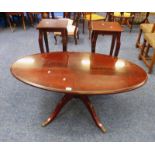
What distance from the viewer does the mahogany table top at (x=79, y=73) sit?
4.29 feet

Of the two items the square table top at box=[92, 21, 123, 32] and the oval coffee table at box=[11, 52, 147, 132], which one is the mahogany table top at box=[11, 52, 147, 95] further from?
the square table top at box=[92, 21, 123, 32]

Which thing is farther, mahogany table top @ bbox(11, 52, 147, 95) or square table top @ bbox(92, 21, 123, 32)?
square table top @ bbox(92, 21, 123, 32)

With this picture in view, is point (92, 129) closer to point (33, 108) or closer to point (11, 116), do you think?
point (33, 108)

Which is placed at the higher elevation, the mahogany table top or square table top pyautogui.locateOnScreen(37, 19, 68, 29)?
square table top pyautogui.locateOnScreen(37, 19, 68, 29)

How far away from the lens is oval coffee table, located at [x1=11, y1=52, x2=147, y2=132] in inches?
51.4

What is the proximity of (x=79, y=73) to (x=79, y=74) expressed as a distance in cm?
2

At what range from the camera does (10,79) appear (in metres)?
2.30

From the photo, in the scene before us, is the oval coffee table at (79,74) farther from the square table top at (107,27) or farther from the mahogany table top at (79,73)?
the square table top at (107,27)

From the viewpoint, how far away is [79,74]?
1.46 meters

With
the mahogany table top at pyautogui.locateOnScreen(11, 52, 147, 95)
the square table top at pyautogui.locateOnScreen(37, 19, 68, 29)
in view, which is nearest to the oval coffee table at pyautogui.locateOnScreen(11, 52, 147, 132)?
the mahogany table top at pyautogui.locateOnScreen(11, 52, 147, 95)

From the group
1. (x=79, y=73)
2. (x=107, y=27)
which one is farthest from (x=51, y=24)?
(x=79, y=73)

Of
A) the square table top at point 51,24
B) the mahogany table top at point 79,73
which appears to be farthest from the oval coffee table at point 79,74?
the square table top at point 51,24

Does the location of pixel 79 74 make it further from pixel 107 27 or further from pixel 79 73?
pixel 107 27
